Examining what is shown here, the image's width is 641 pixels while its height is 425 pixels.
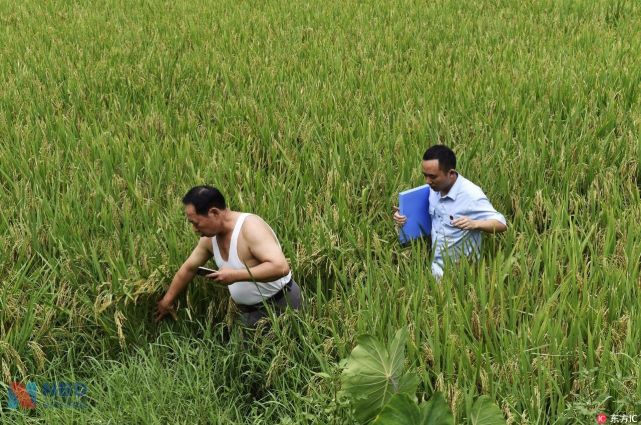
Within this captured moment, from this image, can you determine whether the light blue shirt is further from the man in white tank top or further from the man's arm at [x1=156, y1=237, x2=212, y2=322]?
the man's arm at [x1=156, y1=237, x2=212, y2=322]

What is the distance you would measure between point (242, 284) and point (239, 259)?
0.11 meters

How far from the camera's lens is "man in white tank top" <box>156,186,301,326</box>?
2.35m

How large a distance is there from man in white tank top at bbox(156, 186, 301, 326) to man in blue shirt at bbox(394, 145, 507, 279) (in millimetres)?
622

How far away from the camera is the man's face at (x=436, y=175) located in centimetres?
265

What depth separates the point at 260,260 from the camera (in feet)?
7.95

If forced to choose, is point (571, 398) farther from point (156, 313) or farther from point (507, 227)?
point (156, 313)

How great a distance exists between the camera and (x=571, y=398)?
1931 mm

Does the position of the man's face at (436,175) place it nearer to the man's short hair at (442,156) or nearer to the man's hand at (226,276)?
the man's short hair at (442,156)

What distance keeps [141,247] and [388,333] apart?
118 cm

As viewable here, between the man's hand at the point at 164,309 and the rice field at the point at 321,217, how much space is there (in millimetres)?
68

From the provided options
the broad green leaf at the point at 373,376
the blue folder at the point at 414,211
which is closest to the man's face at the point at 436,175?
the blue folder at the point at 414,211

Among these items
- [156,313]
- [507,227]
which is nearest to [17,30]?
[156,313]

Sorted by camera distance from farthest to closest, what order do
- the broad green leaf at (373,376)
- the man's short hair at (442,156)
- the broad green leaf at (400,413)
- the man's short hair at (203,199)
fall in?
the man's short hair at (442,156) < the man's short hair at (203,199) < the broad green leaf at (373,376) < the broad green leaf at (400,413)

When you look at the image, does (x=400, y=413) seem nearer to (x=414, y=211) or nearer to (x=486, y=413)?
(x=486, y=413)
